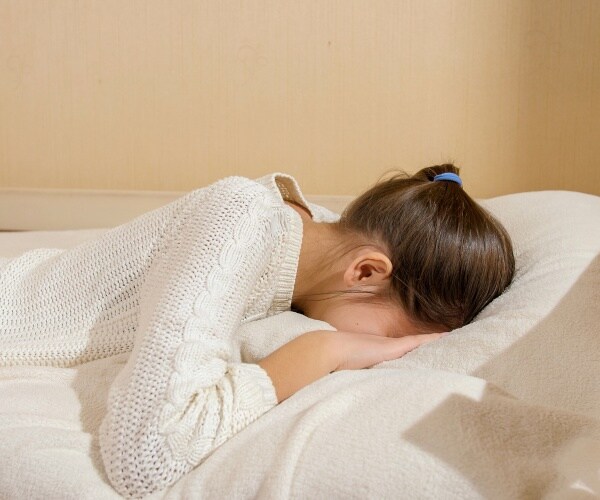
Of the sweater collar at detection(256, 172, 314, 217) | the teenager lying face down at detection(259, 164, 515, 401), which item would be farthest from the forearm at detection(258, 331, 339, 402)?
the sweater collar at detection(256, 172, 314, 217)

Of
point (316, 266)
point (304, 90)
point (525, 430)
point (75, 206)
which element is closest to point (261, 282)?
point (316, 266)

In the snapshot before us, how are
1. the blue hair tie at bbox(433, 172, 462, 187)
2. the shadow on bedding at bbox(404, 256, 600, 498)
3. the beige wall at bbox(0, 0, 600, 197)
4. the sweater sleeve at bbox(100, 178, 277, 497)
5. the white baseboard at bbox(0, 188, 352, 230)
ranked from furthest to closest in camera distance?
the white baseboard at bbox(0, 188, 352, 230) → the beige wall at bbox(0, 0, 600, 197) → the blue hair tie at bbox(433, 172, 462, 187) → the sweater sleeve at bbox(100, 178, 277, 497) → the shadow on bedding at bbox(404, 256, 600, 498)

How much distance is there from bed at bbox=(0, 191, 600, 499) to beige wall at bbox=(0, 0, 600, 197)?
0.97 meters

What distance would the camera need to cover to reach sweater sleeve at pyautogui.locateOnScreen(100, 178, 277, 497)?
73 centimetres

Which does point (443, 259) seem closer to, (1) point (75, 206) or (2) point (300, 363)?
(2) point (300, 363)

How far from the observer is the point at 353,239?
110 centimetres

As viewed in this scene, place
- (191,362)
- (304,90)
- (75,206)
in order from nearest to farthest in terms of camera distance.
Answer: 1. (191,362)
2. (304,90)
3. (75,206)

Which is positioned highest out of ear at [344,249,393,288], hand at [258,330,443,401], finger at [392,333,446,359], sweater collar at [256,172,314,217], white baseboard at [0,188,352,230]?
sweater collar at [256,172,314,217]

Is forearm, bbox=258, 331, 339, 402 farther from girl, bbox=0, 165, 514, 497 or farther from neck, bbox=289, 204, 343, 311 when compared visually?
neck, bbox=289, 204, 343, 311

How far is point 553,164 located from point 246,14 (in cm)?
90

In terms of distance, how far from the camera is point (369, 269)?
→ 1.04 metres

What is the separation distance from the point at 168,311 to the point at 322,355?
0.19 m

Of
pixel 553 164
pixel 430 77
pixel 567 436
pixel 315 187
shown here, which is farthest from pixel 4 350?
pixel 553 164

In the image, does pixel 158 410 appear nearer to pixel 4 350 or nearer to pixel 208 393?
pixel 208 393
